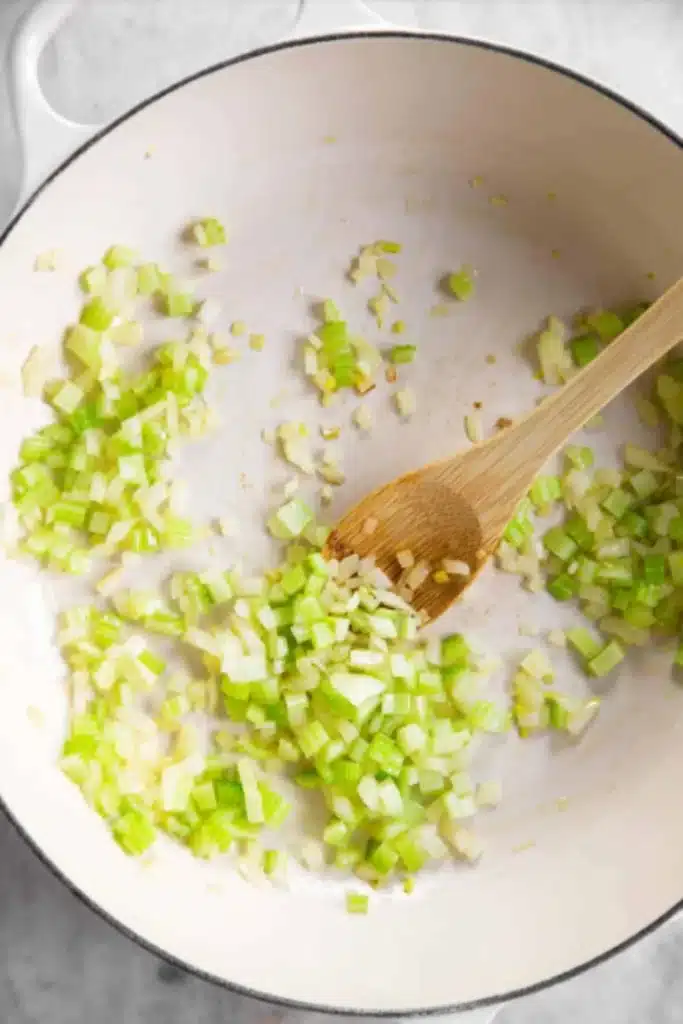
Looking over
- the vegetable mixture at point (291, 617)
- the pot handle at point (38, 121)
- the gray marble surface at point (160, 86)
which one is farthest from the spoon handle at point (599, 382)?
Answer: the pot handle at point (38, 121)

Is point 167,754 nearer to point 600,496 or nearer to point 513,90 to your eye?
point 600,496

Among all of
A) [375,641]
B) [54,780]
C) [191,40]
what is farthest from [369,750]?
[191,40]

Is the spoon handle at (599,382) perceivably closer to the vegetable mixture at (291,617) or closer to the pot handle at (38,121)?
the vegetable mixture at (291,617)

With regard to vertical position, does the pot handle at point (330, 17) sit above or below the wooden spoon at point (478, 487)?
above

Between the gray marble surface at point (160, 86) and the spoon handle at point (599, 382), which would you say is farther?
the gray marble surface at point (160, 86)

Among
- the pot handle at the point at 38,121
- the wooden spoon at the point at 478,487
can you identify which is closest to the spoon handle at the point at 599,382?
the wooden spoon at the point at 478,487

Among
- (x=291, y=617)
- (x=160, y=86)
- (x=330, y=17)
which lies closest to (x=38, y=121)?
(x=160, y=86)

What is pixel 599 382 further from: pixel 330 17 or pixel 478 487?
pixel 330 17
